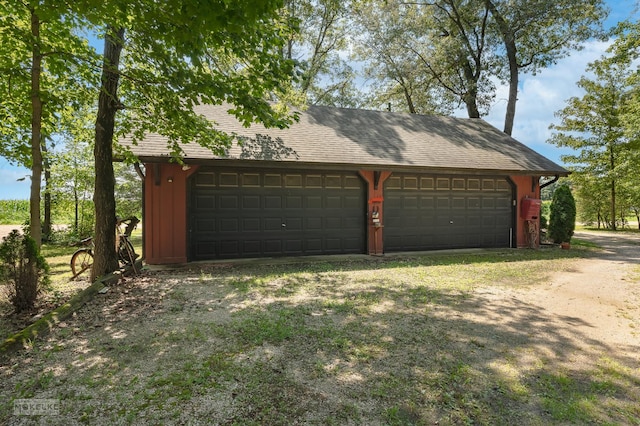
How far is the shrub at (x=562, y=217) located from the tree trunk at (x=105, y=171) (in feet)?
43.6

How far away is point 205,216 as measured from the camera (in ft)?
27.9

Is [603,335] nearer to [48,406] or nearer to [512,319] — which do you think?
[512,319]

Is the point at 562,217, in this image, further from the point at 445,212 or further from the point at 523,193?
the point at 445,212

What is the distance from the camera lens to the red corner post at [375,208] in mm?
9734

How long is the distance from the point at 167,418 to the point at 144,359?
111cm

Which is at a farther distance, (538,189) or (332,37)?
(332,37)

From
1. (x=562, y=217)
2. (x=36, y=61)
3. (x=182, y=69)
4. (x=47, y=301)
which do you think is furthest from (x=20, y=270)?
(x=562, y=217)

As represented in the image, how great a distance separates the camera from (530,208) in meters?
11.0

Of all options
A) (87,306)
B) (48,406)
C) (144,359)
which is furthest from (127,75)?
(48,406)

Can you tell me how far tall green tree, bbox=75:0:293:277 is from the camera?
11.8ft

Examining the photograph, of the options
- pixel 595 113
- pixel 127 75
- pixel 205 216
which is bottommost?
pixel 205 216

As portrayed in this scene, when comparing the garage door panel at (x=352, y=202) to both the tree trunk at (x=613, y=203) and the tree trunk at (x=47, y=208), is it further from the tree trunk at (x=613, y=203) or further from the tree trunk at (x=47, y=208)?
the tree trunk at (x=613, y=203)

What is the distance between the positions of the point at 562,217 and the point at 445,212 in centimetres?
455

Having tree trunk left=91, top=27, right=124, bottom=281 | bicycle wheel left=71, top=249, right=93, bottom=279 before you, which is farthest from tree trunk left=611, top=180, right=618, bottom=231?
bicycle wheel left=71, top=249, right=93, bottom=279
